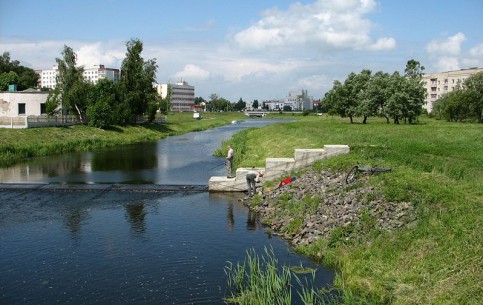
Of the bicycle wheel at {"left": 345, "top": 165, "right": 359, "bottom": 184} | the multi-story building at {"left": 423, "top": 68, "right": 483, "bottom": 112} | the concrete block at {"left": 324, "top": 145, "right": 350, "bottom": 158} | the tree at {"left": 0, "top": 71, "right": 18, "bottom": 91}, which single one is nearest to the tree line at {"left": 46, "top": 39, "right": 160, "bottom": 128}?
the tree at {"left": 0, "top": 71, "right": 18, "bottom": 91}

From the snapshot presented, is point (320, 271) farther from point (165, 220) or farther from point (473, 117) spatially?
point (473, 117)

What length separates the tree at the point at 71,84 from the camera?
74.0 metres

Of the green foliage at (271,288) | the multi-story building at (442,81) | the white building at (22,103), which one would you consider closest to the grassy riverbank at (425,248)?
the green foliage at (271,288)

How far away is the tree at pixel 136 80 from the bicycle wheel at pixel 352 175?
2644 inches

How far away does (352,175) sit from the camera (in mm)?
24078

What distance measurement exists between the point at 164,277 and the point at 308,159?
16.0 meters

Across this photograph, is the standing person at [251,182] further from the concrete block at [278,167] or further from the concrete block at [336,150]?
the concrete block at [336,150]

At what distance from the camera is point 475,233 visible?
604 inches

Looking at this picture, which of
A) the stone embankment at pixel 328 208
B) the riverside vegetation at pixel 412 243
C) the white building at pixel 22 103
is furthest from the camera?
the white building at pixel 22 103

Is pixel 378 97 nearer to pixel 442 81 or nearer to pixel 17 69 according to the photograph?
pixel 17 69

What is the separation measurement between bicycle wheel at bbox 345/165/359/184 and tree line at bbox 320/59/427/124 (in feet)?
175

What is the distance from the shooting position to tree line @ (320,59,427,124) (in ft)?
245

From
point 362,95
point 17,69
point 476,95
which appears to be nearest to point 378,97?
point 362,95

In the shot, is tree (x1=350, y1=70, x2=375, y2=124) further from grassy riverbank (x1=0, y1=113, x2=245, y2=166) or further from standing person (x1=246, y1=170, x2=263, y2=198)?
standing person (x1=246, y1=170, x2=263, y2=198)
